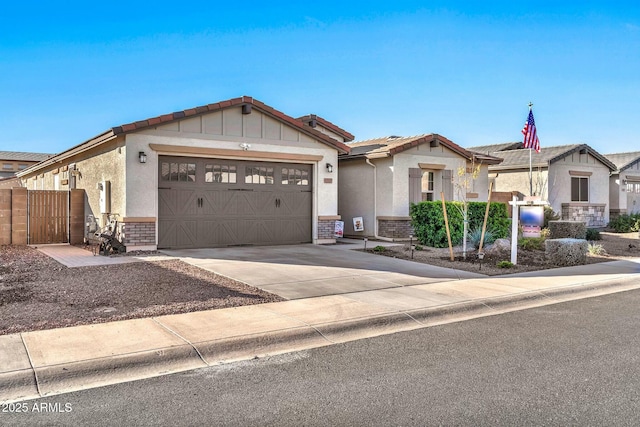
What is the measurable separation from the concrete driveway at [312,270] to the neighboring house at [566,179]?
13174mm

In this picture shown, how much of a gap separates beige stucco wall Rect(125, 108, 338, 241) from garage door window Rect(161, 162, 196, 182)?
0.32 metres

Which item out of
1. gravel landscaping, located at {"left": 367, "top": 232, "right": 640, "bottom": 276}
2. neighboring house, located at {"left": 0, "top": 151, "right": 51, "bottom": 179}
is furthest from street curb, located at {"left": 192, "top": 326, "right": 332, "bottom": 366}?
neighboring house, located at {"left": 0, "top": 151, "right": 51, "bottom": 179}

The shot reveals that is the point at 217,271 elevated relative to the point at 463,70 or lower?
lower

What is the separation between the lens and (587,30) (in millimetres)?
15461

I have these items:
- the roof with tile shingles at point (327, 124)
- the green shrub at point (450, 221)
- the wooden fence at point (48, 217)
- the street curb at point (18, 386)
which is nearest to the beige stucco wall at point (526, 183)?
the green shrub at point (450, 221)

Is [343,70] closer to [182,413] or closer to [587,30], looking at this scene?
[587,30]

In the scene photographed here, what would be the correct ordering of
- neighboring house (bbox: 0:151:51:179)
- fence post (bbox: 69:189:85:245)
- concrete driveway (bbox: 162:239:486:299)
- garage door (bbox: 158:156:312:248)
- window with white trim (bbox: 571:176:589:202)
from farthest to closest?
neighboring house (bbox: 0:151:51:179)
window with white trim (bbox: 571:176:589:202)
fence post (bbox: 69:189:85:245)
garage door (bbox: 158:156:312:248)
concrete driveway (bbox: 162:239:486:299)

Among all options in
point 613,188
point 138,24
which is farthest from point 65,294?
point 613,188

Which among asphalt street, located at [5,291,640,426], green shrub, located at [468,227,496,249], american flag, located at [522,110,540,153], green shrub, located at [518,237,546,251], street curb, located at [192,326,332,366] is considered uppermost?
american flag, located at [522,110,540,153]

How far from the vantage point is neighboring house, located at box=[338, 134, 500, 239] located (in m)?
18.0

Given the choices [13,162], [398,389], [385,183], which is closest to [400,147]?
[385,183]

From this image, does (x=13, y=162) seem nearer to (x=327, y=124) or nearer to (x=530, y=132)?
(x=327, y=124)

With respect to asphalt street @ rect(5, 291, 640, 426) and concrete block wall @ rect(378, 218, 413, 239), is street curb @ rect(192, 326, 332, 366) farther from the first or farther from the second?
concrete block wall @ rect(378, 218, 413, 239)

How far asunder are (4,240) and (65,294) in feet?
30.3
